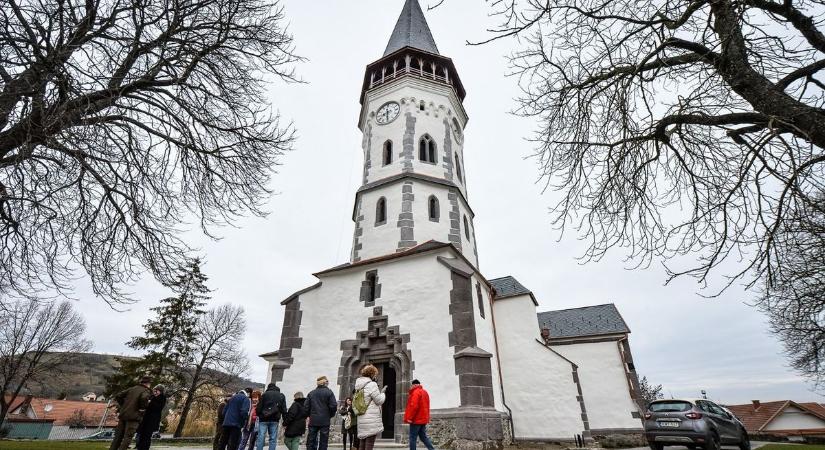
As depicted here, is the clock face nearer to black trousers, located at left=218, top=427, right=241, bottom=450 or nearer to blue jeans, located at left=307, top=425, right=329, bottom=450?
black trousers, located at left=218, top=427, right=241, bottom=450

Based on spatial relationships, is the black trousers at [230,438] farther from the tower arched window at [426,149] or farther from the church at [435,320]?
the tower arched window at [426,149]

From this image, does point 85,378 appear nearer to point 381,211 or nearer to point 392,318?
point 381,211

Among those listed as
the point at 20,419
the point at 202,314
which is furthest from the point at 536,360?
the point at 20,419

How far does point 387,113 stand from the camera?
1911 cm

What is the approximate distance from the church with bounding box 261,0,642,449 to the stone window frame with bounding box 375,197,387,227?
51mm

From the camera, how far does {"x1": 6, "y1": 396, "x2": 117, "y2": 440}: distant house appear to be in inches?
1537

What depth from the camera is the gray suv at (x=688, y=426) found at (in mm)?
8938

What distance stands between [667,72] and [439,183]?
1145cm

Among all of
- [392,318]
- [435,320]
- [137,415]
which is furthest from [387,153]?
[137,415]

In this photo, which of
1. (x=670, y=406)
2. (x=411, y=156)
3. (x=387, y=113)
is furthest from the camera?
(x=387, y=113)

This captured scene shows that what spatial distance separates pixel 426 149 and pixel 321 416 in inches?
515

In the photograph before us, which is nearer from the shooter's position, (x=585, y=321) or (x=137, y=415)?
(x=137, y=415)

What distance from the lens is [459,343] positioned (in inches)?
436

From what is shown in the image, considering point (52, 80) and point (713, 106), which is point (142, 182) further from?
point (713, 106)
